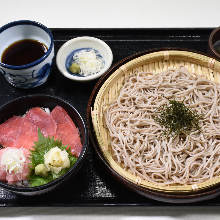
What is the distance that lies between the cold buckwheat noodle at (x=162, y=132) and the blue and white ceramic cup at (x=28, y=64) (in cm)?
55

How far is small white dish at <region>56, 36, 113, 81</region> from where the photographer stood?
105 inches

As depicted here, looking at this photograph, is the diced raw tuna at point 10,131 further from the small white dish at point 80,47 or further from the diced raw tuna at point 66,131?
the small white dish at point 80,47

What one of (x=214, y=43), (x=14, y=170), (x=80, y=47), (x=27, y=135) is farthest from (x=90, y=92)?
(x=214, y=43)

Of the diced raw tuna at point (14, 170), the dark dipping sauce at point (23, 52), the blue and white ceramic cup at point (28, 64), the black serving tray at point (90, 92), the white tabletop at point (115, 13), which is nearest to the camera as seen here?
the diced raw tuna at point (14, 170)

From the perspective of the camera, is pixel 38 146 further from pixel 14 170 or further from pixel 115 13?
pixel 115 13

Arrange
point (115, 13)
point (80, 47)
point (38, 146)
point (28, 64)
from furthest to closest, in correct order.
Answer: point (115, 13), point (80, 47), point (28, 64), point (38, 146)

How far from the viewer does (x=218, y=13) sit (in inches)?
132

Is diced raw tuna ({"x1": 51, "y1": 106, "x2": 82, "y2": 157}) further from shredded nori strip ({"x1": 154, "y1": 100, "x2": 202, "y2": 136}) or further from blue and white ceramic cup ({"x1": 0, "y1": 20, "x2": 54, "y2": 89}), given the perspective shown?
shredded nori strip ({"x1": 154, "y1": 100, "x2": 202, "y2": 136})

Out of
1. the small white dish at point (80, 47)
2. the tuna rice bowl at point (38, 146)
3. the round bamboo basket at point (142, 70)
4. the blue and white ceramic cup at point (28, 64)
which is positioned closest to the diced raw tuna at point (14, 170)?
the tuna rice bowl at point (38, 146)

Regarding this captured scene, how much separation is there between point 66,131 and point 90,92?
1.59 feet

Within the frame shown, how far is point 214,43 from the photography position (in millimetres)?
2727

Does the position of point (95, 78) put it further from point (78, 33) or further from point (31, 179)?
point (31, 179)

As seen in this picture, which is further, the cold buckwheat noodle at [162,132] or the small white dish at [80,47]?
the small white dish at [80,47]

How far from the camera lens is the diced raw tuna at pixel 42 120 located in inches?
92.0
